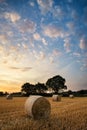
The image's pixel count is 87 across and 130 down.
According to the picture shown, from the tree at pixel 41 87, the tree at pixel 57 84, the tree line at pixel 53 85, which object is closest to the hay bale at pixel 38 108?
the tree line at pixel 53 85

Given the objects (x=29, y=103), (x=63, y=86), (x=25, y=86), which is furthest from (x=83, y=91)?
(x=29, y=103)

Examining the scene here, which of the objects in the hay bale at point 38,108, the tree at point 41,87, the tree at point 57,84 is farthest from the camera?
the tree at point 41,87

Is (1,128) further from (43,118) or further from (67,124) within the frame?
(43,118)

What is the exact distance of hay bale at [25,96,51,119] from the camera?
12.5 m

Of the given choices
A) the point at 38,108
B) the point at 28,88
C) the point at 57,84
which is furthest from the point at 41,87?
the point at 38,108

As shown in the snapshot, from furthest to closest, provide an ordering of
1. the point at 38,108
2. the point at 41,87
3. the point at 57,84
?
the point at 41,87, the point at 57,84, the point at 38,108

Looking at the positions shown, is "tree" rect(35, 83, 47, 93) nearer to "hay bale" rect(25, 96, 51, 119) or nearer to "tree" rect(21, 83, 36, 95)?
"tree" rect(21, 83, 36, 95)

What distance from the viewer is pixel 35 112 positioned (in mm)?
12625

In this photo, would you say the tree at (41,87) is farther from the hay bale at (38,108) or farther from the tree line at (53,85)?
the hay bale at (38,108)

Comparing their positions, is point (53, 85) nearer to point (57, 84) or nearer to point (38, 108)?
point (57, 84)

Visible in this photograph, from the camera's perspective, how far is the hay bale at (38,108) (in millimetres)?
12520

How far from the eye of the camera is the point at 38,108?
512 inches

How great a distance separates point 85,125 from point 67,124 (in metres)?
0.82

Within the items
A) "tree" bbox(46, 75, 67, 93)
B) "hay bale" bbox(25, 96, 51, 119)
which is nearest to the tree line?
"tree" bbox(46, 75, 67, 93)
